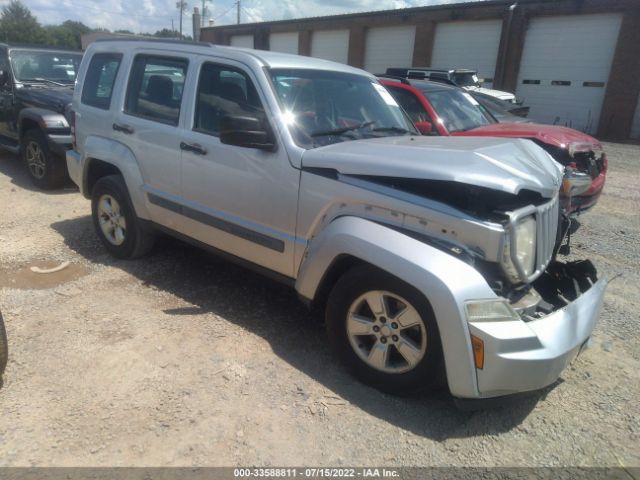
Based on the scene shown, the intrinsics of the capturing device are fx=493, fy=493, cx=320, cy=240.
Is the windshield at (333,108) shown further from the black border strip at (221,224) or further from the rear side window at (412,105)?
the rear side window at (412,105)

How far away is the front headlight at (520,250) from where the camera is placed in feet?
8.44

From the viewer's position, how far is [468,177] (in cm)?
258

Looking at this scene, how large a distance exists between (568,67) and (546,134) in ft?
50.3

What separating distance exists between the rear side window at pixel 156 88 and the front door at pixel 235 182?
0.22 m

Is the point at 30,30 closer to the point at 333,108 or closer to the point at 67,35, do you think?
the point at 67,35

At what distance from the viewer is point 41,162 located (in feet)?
23.2

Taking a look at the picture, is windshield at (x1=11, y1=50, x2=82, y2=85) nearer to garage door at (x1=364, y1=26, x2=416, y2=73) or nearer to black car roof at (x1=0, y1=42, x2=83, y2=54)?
black car roof at (x1=0, y1=42, x2=83, y2=54)

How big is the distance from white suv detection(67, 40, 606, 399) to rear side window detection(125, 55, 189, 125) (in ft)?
0.05

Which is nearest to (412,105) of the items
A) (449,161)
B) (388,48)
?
(449,161)

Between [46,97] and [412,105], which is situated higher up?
[412,105]

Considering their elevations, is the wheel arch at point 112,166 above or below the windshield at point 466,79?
below

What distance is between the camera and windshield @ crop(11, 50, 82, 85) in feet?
25.6

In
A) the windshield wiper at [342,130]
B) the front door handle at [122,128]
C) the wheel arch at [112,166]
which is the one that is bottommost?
the wheel arch at [112,166]

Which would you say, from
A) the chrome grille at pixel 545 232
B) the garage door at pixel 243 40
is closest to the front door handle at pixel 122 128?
the chrome grille at pixel 545 232
